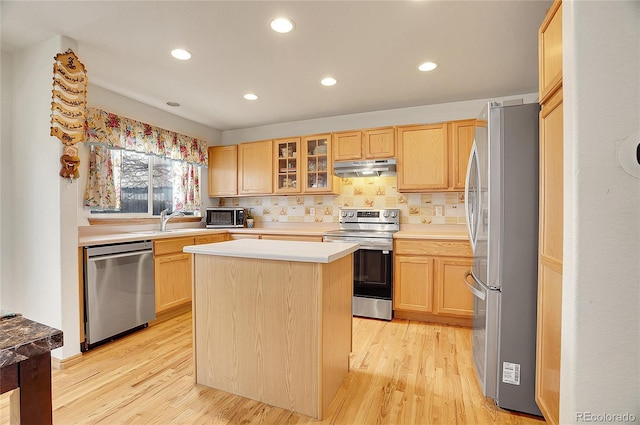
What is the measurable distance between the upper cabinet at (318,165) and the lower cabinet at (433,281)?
48.2 inches

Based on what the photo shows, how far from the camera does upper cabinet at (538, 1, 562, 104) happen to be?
126 cm

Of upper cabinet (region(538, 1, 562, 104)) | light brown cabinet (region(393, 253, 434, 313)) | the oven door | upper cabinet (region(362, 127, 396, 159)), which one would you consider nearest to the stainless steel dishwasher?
the oven door

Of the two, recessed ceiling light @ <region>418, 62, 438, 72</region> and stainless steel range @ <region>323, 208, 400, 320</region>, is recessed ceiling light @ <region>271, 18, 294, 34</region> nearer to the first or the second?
recessed ceiling light @ <region>418, 62, 438, 72</region>

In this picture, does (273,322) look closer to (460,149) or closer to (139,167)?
(460,149)

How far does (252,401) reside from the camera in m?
1.80

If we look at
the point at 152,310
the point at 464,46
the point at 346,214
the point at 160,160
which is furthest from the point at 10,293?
the point at 464,46

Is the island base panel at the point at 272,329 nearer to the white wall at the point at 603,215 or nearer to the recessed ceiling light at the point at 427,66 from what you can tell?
the white wall at the point at 603,215

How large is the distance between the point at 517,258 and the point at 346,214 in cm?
244

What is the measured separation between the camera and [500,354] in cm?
174

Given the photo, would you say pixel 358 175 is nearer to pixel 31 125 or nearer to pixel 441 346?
pixel 441 346

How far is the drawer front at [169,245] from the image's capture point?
3.04 m

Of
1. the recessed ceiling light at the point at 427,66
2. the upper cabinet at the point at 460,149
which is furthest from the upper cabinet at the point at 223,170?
the upper cabinet at the point at 460,149

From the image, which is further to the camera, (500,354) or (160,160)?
(160,160)

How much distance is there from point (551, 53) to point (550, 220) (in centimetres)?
76
